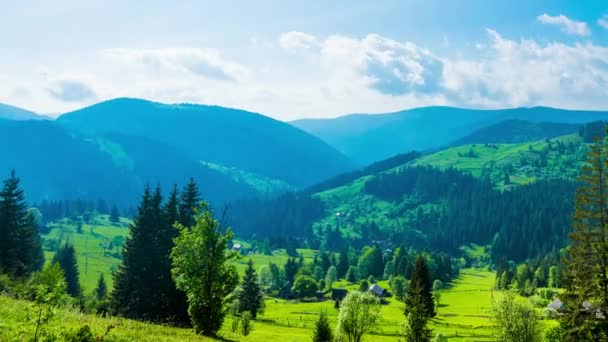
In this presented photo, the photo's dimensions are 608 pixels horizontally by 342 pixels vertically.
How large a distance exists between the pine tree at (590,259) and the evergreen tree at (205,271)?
30057 mm

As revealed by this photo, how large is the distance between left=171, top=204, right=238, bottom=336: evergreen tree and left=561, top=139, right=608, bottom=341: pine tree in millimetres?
30057

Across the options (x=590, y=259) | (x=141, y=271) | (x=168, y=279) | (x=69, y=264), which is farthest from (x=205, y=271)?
(x=69, y=264)

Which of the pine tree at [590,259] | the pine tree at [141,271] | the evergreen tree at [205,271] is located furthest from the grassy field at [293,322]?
the pine tree at [590,259]

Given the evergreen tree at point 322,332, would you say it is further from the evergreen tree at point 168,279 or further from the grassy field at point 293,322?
the evergreen tree at point 168,279

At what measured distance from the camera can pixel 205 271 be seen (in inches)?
1582

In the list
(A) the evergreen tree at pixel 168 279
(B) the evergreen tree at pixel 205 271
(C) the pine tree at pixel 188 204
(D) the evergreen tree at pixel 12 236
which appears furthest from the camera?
(D) the evergreen tree at pixel 12 236

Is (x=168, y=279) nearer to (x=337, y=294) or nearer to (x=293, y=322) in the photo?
(x=293, y=322)

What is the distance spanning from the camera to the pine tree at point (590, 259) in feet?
139

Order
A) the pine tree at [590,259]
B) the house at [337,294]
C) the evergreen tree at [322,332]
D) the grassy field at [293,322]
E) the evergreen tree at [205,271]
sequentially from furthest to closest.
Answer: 1. the house at [337,294]
2. the evergreen tree at [322,332]
3. the pine tree at [590,259]
4. the evergreen tree at [205,271]
5. the grassy field at [293,322]

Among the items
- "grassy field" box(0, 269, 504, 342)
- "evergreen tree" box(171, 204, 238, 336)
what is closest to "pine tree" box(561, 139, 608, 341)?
"grassy field" box(0, 269, 504, 342)

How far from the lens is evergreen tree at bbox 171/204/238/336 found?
3997 cm

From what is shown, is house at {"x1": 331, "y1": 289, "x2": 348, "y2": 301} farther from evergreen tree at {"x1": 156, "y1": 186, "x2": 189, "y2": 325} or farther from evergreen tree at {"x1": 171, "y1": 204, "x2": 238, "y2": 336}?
evergreen tree at {"x1": 171, "y1": 204, "x2": 238, "y2": 336}

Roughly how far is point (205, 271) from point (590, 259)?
32.9 metres

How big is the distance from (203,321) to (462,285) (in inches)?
6257
